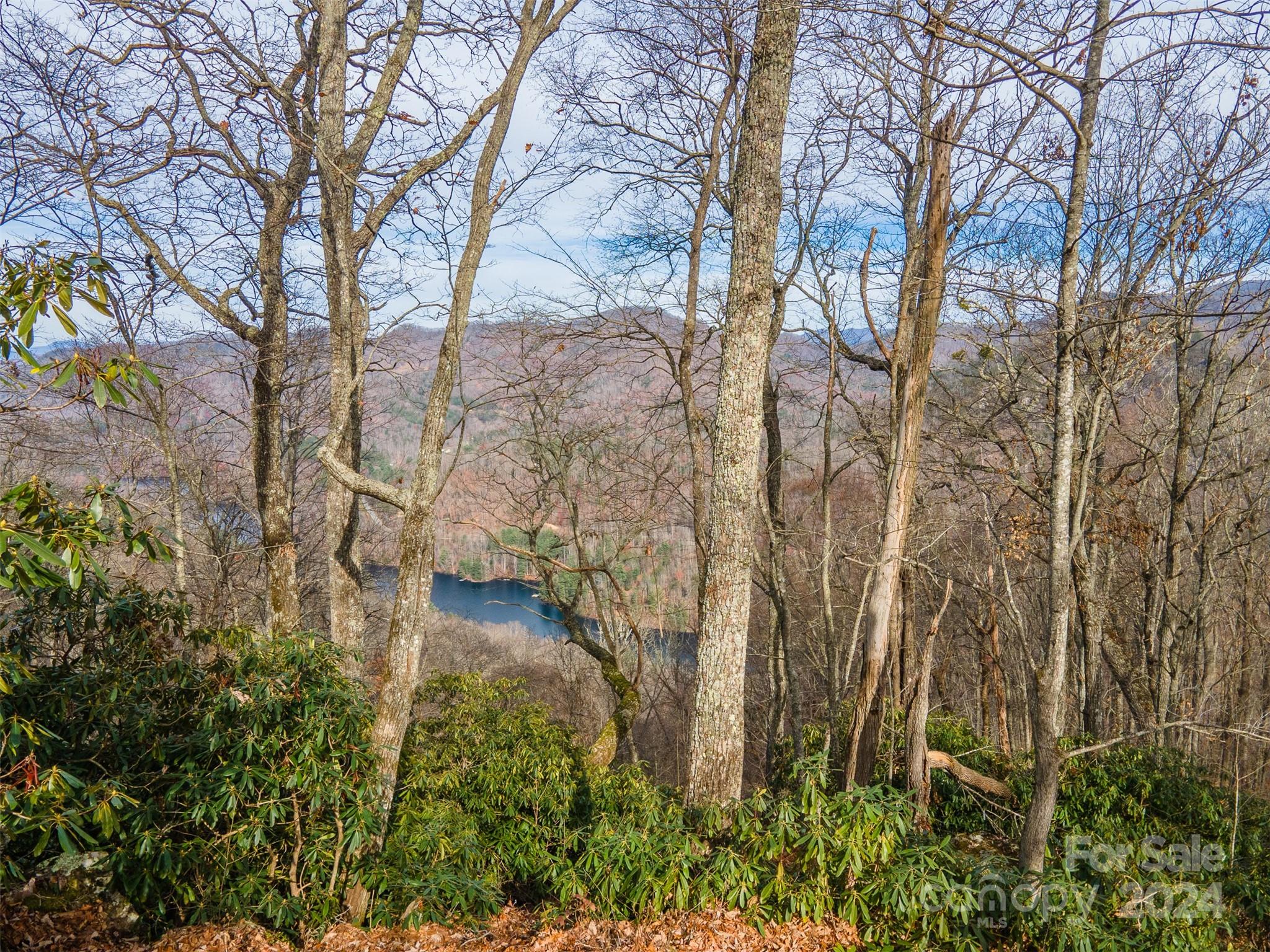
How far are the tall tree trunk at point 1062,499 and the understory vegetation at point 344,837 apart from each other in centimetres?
20

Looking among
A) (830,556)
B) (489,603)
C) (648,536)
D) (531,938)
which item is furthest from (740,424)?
(489,603)

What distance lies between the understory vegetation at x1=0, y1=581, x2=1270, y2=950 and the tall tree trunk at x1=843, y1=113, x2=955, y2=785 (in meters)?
0.97

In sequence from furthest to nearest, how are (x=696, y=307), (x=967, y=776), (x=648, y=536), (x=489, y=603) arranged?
1. (x=489, y=603)
2. (x=648, y=536)
3. (x=696, y=307)
4. (x=967, y=776)

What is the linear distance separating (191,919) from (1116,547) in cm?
1099

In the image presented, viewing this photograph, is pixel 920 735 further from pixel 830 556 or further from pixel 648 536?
pixel 648 536

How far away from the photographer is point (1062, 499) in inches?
148

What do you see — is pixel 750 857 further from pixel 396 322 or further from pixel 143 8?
pixel 143 8

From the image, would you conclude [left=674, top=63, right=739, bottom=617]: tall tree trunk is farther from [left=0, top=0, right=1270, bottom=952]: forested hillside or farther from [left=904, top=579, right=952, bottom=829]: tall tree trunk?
[left=904, top=579, right=952, bottom=829]: tall tree trunk

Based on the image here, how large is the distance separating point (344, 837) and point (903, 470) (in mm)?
4281

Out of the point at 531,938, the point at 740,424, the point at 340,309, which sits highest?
the point at 340,309

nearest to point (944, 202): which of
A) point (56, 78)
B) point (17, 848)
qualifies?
point (17, 848)

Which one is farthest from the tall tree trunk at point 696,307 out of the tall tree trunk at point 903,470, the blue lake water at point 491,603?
the blue lake water at point 491,603

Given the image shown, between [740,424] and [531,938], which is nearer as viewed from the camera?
[531,938]

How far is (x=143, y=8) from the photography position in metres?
5.96
